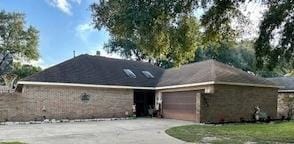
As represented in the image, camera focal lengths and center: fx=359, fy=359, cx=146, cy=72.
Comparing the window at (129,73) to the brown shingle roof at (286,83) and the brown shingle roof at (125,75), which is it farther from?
the brown shingle roof at (286,83)

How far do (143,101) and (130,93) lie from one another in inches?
95.6

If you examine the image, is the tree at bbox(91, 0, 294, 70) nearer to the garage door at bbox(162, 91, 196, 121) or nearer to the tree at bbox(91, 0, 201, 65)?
the tree at bbox(91, 0, 201, 65)

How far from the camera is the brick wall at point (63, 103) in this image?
2173 centimetres

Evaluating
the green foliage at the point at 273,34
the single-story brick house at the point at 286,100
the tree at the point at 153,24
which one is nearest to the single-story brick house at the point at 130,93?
the single-story brick house at the point at 286,100

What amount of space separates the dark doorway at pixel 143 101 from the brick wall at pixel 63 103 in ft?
6.57

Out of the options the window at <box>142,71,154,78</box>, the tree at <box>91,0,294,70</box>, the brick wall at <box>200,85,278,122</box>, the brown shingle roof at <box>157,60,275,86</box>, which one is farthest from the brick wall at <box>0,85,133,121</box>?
the tree at <box>91,0,294,70</box>

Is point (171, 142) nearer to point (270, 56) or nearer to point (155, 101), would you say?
point (270, 56)

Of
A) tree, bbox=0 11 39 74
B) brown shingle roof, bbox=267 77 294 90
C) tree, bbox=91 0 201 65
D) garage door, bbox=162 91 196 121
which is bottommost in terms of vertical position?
garage door, bbox=162 91 196 121

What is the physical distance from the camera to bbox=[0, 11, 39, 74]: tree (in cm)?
4306

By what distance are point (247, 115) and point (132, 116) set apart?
26.2ft

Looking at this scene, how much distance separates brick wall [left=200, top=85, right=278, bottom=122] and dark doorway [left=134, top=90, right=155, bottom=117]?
758 centimetres

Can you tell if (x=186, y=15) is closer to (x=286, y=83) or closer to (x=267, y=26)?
(x=267, y=26)

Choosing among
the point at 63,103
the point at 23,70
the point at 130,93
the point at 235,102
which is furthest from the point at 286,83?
the point at 23,70

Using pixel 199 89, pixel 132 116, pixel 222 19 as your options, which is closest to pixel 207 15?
pixel 222 19
